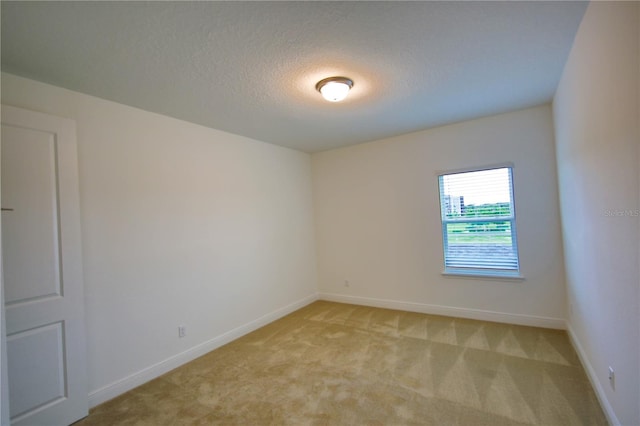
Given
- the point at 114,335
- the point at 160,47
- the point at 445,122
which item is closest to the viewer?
the point at 160,47

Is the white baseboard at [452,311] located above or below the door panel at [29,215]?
below

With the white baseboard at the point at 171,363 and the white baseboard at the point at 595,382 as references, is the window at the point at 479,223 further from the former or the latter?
the white baseboard at the point at 171,363

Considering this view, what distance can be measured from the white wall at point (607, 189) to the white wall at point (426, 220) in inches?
35.9

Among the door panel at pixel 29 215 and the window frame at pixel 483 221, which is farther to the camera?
the window frame at pixel 483 221

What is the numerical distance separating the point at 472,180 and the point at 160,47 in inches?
146

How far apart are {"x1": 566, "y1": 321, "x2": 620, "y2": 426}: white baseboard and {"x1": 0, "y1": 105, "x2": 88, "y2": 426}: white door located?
3687 mm

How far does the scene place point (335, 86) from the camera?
2.44 metres

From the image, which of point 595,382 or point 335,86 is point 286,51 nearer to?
point 335,86

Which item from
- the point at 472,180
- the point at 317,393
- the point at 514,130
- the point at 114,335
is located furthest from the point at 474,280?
the point at 114,335

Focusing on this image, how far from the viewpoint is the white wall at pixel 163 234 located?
8.19ft

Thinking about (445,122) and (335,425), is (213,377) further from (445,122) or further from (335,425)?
(445,122)

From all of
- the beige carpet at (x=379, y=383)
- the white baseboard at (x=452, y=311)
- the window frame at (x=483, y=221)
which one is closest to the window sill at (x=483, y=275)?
the window frame at (x=483, y=221)

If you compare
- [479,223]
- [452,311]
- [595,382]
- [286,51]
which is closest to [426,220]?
[479,223]

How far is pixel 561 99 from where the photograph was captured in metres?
2.74
